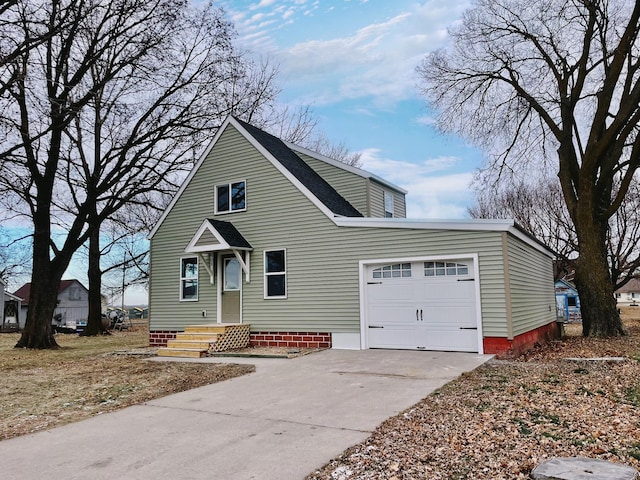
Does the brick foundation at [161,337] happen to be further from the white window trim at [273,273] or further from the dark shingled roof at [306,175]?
the dark shingled roof at [306,175]

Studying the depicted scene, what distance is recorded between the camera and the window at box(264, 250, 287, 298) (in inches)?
523

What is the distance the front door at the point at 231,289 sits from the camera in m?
13.9

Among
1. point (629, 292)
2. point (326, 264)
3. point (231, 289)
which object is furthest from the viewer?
point (629, 292)

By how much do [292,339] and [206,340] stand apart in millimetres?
2310

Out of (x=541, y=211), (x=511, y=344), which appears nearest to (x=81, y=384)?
(x=511, y=344)

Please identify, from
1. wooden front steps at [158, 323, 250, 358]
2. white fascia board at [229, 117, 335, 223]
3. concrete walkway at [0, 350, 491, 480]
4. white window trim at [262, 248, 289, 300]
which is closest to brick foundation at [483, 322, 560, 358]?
concrete walkway at [0, 350, 491, 480]

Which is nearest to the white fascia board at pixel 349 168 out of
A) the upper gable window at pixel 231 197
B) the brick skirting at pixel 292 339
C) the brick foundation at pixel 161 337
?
the upper gable window at pixel 231 197

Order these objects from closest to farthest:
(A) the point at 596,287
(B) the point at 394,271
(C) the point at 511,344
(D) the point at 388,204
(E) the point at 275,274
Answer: (C) the point at 511,344 → (B) the point at 394,271 → (E) the point at 275,274 → (A) the point at 596,287 → (D) the point at 388,204

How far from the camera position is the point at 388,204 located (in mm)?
17031

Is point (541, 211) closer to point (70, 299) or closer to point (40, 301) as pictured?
point (40, 301)

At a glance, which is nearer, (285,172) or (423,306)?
(423,306)

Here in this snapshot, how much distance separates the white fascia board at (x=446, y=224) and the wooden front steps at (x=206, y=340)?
419 cm

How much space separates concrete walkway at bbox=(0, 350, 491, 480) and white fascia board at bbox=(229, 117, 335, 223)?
5232 millimetres

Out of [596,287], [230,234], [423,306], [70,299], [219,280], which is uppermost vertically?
[230,234]
